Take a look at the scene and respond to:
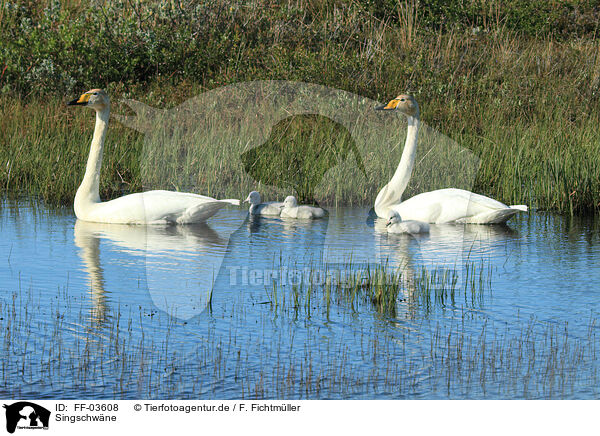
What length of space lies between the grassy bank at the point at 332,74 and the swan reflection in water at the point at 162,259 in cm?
220

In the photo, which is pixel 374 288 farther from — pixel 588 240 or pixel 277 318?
pixel 588 240

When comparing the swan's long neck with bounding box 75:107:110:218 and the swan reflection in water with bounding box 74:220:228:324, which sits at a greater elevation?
the swan's long neck with bounding box 75:107:110:218

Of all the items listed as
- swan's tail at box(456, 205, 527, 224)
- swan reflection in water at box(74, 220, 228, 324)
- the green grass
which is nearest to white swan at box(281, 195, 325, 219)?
swan reflection in water at box(74, 220, 228, 324)

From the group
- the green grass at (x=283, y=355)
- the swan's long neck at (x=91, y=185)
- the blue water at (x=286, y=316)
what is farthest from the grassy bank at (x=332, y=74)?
the green grass at (x=283, y=355)

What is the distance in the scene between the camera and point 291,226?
36.1 ft

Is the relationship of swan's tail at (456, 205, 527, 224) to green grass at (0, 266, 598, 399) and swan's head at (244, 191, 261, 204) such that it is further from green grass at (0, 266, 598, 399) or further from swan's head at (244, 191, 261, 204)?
green grass at (0, 266, 598, 399)

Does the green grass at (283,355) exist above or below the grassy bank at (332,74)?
below

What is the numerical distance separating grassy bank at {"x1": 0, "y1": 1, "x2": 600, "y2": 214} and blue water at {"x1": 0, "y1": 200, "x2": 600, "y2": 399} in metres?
2.33

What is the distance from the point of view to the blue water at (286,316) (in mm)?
5609

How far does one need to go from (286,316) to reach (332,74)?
965cm

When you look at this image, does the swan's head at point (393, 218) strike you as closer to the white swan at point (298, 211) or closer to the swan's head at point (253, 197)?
the white swan at point (298, 211)

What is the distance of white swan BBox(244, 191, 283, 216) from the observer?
11.7m

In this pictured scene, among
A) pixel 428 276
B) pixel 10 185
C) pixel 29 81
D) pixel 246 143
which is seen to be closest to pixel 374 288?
pixel 428 276
